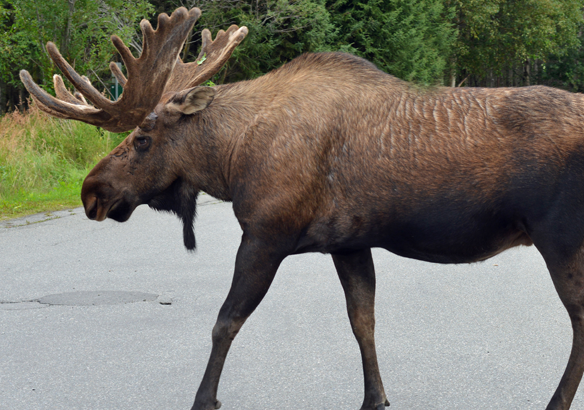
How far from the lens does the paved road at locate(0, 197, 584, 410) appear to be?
14.2ft

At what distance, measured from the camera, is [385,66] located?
2508 cm

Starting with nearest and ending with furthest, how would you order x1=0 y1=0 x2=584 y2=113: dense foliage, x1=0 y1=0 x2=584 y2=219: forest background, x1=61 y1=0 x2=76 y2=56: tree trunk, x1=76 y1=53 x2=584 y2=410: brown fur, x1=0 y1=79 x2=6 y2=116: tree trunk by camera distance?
x1=76 y1=53 x2=584 y2=410: brown fur
x1=0 y1=0 x2=584 y2=219: forest background
x1=61 y1=0 x2=76 y2=56: tree trunk
x1=0 y1=0 x2=584 y2=113: dense foliage
x1=0 y1=79 x2=6 y2=116: tree trunk

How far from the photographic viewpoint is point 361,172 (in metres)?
3.52

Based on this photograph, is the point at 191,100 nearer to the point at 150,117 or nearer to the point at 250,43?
the point at 150,117

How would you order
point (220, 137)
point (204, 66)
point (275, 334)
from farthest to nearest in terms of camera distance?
1. point (275, 334)
2. point (204, 66)
3. point (220, 137)

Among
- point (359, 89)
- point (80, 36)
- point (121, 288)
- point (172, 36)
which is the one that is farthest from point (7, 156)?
point (359, 89)

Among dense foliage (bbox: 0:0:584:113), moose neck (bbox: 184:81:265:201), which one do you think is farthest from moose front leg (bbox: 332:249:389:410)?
dense foliage (bbox: 0:0:584:113)

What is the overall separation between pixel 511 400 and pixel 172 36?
9.43 feet

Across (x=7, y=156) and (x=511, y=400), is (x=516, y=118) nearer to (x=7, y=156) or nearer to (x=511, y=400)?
(x=511, y=400)

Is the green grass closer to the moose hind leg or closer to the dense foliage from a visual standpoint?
the dense foliage

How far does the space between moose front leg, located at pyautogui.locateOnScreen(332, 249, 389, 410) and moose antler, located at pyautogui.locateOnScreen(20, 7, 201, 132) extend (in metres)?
1.42

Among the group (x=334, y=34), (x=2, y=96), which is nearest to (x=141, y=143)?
(x=334, y=34)

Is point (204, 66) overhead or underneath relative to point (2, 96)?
overhead

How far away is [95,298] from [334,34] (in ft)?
59.0
